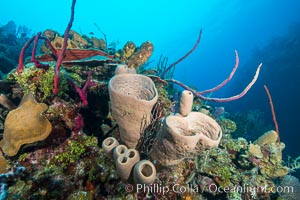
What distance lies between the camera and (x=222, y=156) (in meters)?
3.53

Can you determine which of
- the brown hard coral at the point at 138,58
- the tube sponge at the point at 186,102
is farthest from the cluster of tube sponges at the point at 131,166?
the brown hard coral at the point at 138,58

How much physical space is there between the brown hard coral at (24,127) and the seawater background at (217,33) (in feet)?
19.6

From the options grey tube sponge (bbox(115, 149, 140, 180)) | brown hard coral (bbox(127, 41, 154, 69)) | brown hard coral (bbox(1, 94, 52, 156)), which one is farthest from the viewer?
brown hard coral (bbox(127, 41, 154, 69))

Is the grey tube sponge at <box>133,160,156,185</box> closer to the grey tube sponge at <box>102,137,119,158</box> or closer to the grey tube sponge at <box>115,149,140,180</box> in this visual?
the grey tube sponge at <box>115,149,140,180</box>

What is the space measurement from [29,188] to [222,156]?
108 inches

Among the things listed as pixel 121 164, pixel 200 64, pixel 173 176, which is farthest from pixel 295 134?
pixel 200 64

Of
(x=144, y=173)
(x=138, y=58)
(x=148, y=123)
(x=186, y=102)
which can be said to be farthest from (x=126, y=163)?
(x=138, y=58)

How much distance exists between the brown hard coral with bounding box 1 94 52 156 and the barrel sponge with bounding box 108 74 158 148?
0.75 m

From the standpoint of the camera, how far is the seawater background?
675 inches

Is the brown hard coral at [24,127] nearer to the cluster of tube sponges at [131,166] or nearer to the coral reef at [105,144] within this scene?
the coral reef at [105,144]

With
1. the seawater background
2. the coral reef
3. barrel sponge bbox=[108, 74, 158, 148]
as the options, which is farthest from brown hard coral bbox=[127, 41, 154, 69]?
the seawater background

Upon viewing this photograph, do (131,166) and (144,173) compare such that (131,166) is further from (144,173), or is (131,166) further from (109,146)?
(109,146)

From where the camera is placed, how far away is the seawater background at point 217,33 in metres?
17.2

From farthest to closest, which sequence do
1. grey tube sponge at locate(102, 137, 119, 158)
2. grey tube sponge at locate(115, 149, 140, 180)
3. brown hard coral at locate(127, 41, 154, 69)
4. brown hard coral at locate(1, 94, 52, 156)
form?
brown hard coral at locate(127, 41, 154, 69), grey tube sponge at locate(102, 137, 119, 158), grey tube sponge at locate(115, 149, 140, 180), brown hard coral at locate(1, 94, 52, 156)
